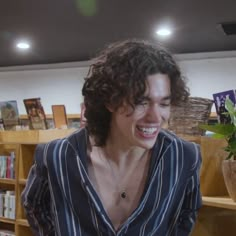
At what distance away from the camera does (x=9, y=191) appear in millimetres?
3498

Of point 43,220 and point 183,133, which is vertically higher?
point 183,133

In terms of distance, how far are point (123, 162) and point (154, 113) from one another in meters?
0.26

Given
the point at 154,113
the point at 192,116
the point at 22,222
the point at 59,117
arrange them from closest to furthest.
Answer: the point at 154,113 < the point at 192,116 < the point at 59,117 < the point at 22,222

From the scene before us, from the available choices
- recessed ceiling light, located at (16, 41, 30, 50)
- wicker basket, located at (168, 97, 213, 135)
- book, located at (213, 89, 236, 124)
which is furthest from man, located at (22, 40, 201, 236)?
recessed ceiling light, located at (16, 41, 30, 50)

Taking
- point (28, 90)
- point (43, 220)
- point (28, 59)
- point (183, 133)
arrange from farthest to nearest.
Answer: point (28, 90) < point (28, 59) < point (183, 133) < point (43, 220)

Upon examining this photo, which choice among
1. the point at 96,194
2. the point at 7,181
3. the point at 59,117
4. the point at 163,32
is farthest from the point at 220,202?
the point at 163,32

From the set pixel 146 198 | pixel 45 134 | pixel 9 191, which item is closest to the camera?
pixel 146 198

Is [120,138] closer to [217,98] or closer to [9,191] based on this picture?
[217,98]

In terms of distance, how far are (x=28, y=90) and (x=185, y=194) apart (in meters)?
5.28

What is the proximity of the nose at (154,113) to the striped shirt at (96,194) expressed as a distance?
19 centimetres

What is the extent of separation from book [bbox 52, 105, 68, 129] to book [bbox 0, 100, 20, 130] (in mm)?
460

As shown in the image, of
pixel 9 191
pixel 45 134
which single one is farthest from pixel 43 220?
pixel 9 191

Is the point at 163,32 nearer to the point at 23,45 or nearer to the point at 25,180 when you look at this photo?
the point at 23,45

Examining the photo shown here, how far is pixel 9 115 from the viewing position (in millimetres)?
3227
